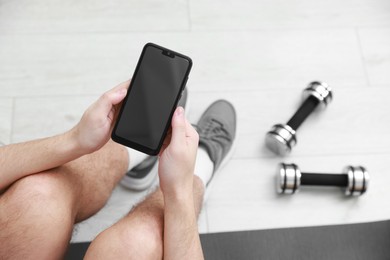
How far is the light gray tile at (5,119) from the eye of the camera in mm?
1422

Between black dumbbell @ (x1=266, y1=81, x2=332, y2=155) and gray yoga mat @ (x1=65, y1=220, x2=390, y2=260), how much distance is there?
10.4 inches

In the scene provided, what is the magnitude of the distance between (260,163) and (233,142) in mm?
94

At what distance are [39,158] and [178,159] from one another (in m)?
0.26

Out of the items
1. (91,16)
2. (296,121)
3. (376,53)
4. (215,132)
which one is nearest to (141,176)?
(215,132)

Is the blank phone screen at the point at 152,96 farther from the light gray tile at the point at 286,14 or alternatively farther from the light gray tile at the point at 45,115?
the light gray tile at the point at 286,14

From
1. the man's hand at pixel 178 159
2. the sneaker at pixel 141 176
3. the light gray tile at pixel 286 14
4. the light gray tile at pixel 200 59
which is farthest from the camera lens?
the light gray tile at pixel 286 14

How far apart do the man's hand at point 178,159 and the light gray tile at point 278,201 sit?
0.49 metres

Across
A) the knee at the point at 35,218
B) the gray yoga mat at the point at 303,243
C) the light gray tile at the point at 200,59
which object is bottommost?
the gray yoga mat at the point at 303,243

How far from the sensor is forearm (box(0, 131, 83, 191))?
94cm

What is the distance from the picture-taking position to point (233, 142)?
1.44 metres

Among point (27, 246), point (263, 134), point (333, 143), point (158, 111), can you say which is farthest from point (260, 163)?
point (27, 246)

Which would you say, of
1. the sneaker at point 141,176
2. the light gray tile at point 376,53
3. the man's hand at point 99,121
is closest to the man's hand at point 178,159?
the man's hand at point 99,121

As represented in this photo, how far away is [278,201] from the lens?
1401 millimetres

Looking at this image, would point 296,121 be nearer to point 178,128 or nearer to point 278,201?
point 278,201
